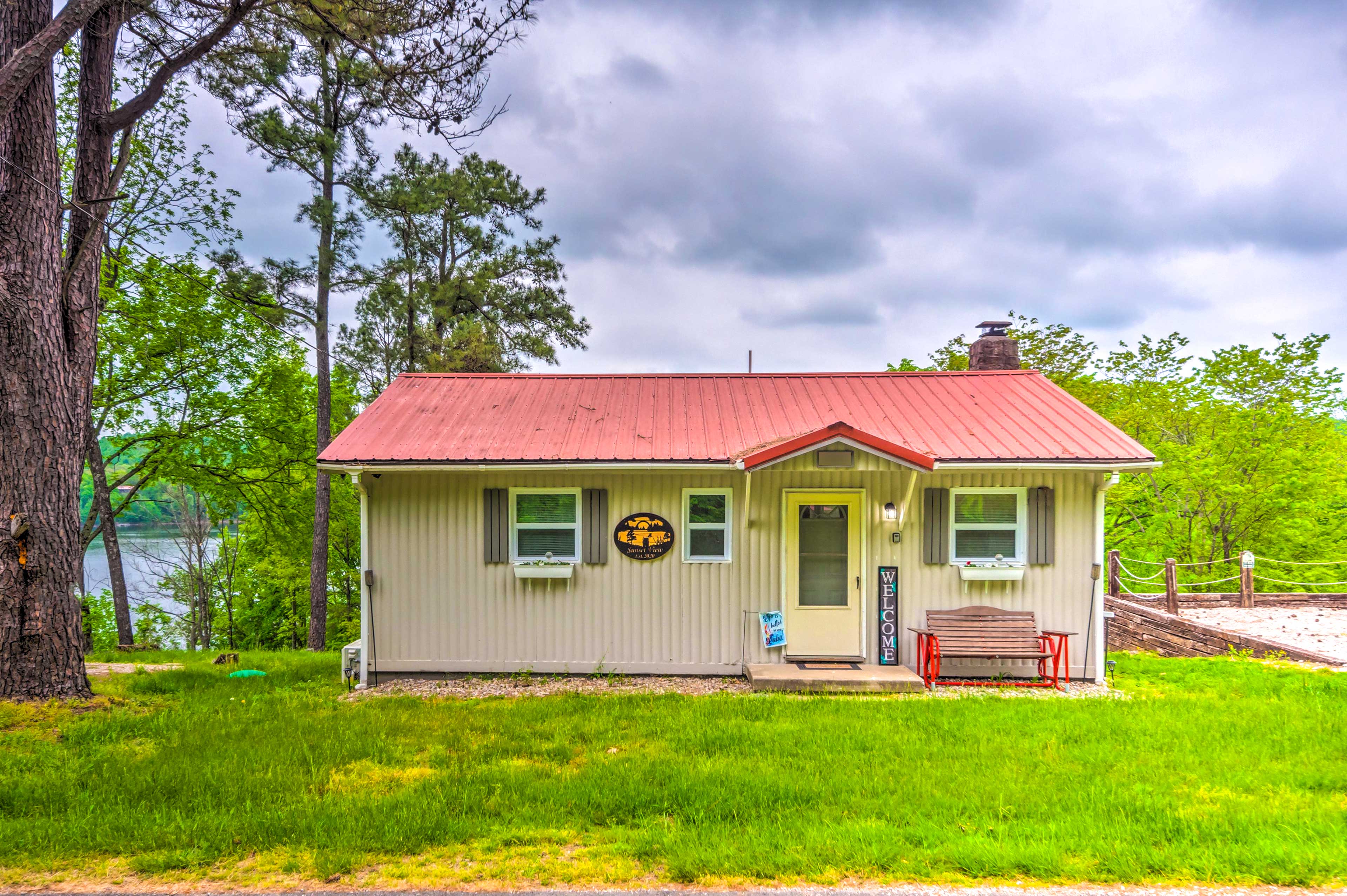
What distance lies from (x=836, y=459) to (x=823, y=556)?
1455 mm

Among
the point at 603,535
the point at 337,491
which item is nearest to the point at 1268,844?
the point at 603,535

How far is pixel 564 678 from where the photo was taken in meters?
7.89

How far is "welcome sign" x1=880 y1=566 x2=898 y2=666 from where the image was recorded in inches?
310

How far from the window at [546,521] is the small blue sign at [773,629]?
2.55 metres

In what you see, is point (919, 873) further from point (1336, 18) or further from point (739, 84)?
point (1336, 18)

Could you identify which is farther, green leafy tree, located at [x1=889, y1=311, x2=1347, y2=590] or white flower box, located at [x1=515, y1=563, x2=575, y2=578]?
green leafy tree, located at [x1=889, y1=311, x2=1347, y2=590]

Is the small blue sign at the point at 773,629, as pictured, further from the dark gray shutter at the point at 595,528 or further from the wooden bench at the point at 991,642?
the dark gray shutter at the point at 595,528

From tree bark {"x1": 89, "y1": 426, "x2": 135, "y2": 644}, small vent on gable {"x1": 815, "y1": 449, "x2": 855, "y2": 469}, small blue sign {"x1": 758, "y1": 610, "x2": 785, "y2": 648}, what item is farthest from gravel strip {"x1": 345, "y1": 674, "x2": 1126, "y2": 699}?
tree bark {"x1": 89, "y1": 426, "x2": 135, "y2": 644}

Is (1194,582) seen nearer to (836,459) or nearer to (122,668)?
(836,459)

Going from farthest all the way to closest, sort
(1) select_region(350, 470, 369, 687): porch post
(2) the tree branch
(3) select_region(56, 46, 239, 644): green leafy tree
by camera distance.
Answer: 1. (3) select_region(56, 46, 239, 644): green leafy tree
2. (1) select_region(350, 470, 369, 687): porch post
3. (2) the tree branch

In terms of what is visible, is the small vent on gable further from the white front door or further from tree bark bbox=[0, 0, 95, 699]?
tree bark bbox=[0, 0, 95, 699]

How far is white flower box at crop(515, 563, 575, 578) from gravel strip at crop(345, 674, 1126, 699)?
4.08ft

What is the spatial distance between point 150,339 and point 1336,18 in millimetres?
22787

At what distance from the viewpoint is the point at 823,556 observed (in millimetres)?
8078
